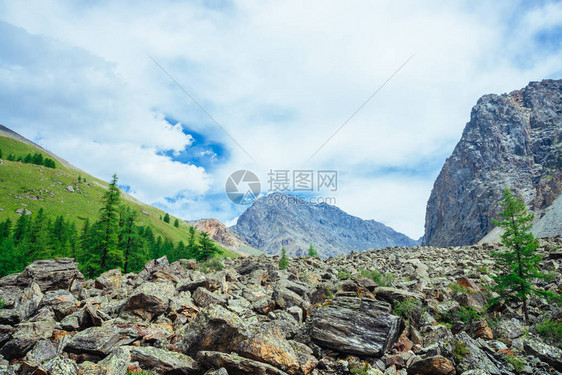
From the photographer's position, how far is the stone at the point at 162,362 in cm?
1109

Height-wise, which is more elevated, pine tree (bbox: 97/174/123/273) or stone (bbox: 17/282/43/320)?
pine tree (bbox: 97/174/123/273)

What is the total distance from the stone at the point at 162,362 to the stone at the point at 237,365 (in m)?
0.88

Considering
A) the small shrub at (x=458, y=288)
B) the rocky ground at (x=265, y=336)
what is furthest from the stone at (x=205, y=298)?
the small shrub at (x=458, y=288)

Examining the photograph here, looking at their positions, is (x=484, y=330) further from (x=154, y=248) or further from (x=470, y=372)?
(x=154, y=248)

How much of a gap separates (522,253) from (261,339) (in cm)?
2195

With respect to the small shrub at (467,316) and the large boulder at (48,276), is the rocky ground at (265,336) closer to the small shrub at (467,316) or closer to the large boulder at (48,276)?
the small shrub at (467,316)

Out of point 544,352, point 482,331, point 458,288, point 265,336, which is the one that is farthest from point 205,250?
point 544,352

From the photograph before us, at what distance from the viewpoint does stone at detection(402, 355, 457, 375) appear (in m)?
11.3

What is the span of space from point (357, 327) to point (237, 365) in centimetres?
656

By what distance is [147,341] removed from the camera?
1374 centimetres

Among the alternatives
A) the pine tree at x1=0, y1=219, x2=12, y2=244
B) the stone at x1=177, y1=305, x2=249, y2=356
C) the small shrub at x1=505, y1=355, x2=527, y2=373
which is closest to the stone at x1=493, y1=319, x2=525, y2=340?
the small shrub at x1=505, y1=355, x2=527, y2=373

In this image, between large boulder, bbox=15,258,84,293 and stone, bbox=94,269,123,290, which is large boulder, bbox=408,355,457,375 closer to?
stone, bbox=94,269,123,290

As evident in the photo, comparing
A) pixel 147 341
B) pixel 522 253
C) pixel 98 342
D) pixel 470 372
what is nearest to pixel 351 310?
pixel 470 372

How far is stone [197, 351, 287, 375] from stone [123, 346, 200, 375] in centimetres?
88
